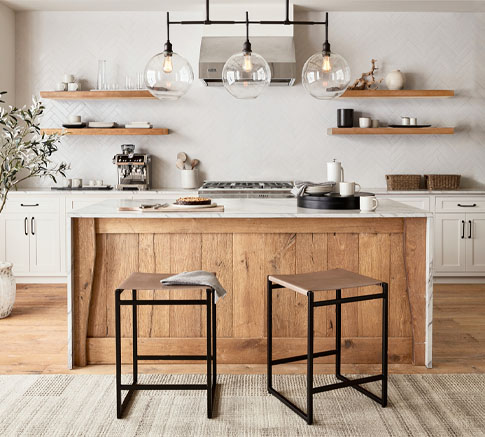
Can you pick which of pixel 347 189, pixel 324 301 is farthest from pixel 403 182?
pixel 324 301

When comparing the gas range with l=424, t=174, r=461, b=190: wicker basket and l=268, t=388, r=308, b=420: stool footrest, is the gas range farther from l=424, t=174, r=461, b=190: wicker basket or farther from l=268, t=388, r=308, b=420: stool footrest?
l=268, t=388, r=308, b=420: stool footrest

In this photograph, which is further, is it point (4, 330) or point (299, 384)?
point (4, 330)

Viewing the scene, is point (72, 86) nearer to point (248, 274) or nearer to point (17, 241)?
point (17, 241)

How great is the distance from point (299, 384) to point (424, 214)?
115cm

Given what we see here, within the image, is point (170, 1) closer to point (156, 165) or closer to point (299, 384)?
point (156, 165)

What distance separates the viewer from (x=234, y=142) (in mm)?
6156

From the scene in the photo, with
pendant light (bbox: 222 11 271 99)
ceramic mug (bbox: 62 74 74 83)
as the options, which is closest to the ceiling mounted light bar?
pendant light (bbox: 222 11 271 99)

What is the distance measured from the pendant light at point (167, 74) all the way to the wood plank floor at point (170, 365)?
1.55 m

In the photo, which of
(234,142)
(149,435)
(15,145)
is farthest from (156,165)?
(149,435)

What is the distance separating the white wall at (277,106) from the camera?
604 centimetres

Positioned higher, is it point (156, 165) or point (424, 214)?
point (156, 165)

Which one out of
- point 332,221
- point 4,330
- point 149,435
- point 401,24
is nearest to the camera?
point 149,435

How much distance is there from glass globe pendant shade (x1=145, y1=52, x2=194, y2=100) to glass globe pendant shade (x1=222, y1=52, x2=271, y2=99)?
0.21 m

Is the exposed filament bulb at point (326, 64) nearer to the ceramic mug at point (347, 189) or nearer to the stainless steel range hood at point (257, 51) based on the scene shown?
the ceramic mug at point (347, 189)
